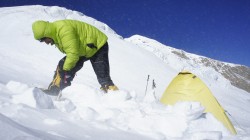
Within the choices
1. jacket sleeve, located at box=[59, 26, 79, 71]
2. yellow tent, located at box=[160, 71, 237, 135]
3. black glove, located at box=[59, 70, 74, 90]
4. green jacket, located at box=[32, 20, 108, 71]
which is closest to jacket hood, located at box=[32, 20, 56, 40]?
green jacket, located at box=[32, 20, 108, 71]

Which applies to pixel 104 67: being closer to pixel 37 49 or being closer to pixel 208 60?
pixel 37 49

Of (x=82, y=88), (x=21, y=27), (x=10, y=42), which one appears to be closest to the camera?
(x=82, y=88)

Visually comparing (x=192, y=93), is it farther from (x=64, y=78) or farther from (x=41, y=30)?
(x=41, y=30)

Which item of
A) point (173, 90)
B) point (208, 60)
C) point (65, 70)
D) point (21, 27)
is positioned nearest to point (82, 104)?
point (65, 70)

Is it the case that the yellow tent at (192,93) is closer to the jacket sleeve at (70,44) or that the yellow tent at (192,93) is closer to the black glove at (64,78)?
the black glove at (64,78)

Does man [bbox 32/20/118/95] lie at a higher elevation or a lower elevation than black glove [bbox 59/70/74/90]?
higher

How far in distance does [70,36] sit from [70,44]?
13cm

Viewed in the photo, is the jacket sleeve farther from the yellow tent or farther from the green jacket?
the yellow tent

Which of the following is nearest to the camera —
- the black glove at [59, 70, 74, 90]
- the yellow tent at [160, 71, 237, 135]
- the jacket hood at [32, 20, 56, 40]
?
the jacket hood at [32, 20, 56, 40]

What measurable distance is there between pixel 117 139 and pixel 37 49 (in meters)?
9.91

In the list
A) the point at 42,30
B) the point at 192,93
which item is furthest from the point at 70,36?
the point at 192,93

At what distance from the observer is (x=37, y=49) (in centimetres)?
1246

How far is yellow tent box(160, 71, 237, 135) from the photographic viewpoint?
6.83 m

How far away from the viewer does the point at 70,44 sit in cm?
514
